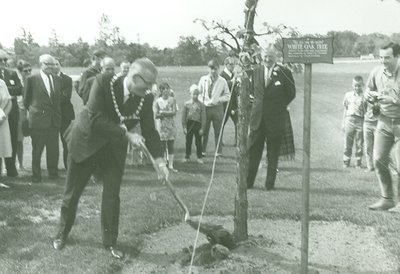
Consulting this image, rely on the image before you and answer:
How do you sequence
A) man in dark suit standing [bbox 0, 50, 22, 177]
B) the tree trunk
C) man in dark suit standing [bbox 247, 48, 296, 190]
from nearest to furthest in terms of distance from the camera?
the tree trunk
man in dark suit standing [bbox 247, 48, 296, 190]
man in dark suit standing [bbox 0, 50, 22, 177]

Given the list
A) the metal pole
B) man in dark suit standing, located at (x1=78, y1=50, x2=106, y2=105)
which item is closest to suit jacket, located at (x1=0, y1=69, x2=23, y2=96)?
man in dark suit standing, located at (x1=78, y1=50, x2=106, y2=105)

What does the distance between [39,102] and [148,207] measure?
301 centimetres

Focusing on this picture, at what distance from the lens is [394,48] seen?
6996 millimetres

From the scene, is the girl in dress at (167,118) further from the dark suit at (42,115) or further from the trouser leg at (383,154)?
the trouser leg at (383,154)

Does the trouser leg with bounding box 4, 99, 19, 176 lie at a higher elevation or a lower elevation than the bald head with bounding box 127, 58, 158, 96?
lower

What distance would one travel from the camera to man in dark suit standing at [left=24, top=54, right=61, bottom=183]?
9.30 m

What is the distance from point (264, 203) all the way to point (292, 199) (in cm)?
48

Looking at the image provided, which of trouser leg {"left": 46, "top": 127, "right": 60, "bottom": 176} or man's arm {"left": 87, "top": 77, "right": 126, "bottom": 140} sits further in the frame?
trouser leg {"left": 46, "top": 127, "right": 60, "bottom": 176}

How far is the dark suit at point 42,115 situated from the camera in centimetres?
930

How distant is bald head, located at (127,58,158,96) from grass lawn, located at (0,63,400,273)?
1.66 m

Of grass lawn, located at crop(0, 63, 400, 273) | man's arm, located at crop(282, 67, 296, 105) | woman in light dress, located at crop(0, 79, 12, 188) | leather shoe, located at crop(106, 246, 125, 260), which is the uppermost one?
man's arm, located at crop(282, 67, 296, 105)

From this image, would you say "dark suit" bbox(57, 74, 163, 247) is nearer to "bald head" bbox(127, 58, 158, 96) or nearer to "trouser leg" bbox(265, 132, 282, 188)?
"bald head" bbox(127, 58, 158, 96)

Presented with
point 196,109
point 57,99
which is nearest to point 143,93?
point 57,99

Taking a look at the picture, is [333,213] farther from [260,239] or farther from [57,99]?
[57,99]
